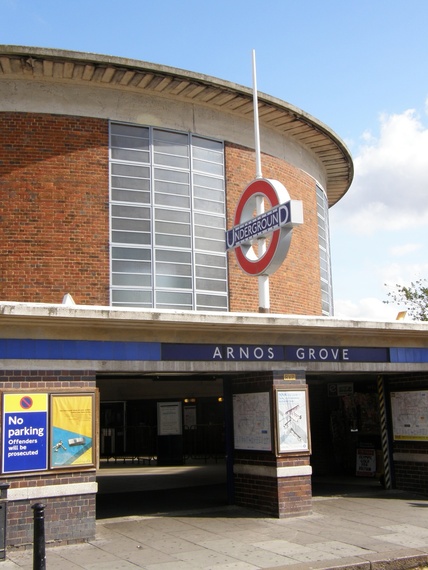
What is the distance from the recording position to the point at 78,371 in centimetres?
1145

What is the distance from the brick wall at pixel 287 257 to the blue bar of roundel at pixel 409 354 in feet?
13.9

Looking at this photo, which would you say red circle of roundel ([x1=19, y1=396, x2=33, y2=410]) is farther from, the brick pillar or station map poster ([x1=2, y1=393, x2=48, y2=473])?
the brick pillar

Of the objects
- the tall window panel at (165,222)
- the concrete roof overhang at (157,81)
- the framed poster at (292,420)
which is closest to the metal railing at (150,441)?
the tall window panel at (165,222)

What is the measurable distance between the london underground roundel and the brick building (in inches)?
54.2

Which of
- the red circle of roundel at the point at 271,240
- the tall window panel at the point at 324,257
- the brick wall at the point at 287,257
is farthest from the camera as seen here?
the tall window panel at the point at 324,257

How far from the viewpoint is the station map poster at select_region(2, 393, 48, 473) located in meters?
10.7

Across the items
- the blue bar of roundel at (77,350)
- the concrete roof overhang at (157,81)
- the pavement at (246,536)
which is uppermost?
the concrete roof overhang at (157,81)

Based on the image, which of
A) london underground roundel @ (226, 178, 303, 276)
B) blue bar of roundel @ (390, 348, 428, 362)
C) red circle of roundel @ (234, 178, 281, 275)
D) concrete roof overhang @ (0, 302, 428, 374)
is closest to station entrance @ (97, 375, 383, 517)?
concrete roof overhang @ (0, 302, 428, 374)

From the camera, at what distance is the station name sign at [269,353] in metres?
12.5

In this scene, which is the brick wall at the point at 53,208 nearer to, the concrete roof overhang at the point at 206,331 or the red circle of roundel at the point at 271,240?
the red circle of roundel at the point at 271,240

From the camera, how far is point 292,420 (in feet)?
43.7

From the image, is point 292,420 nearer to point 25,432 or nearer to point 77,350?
point 77,350

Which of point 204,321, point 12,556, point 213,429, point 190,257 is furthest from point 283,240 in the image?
point 213,429

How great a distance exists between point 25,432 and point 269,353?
482cm
